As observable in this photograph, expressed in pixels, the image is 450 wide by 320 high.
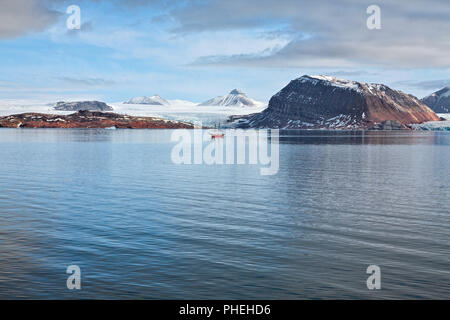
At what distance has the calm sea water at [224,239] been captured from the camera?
19.8 metres

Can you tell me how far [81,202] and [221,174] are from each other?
2588 centimetres

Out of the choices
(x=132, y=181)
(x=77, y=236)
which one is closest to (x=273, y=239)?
(x=77, y=236)

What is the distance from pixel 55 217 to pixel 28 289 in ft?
49.9

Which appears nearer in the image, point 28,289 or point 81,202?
point 28,289

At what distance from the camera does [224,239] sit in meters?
27.3

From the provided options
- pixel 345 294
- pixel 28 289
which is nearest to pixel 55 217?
pixel 28 289

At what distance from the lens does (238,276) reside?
822 inches

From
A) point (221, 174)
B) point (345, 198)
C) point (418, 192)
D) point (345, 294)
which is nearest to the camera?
point (345, 294)

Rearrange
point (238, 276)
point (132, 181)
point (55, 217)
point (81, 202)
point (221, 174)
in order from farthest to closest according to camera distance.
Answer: point (221, 174) → point (132, 181) → point (81, 202) → point (55, 217) → point (238, 276)

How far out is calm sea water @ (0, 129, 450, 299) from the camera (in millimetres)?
19750
